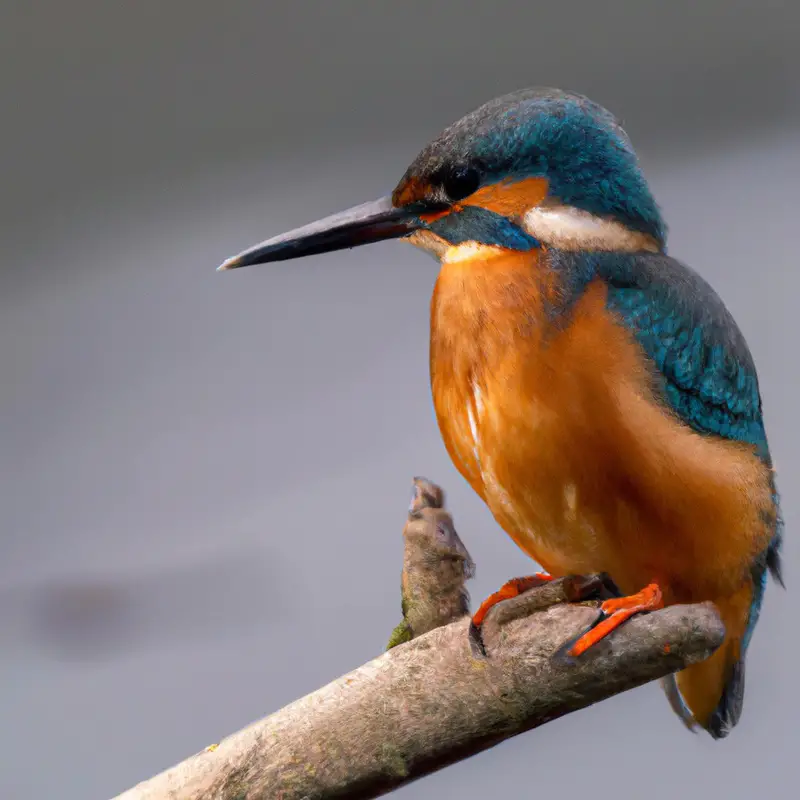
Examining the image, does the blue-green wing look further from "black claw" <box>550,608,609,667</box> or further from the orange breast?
"black claw" <box>550,608,609,667</box>

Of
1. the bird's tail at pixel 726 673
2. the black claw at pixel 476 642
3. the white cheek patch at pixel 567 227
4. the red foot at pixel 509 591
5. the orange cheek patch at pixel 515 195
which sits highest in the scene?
the orange cheek patch at pixel 515 195

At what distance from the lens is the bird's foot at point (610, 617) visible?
0.69 meters

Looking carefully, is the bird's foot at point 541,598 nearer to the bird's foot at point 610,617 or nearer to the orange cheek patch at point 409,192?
the bird's foot at point 610,617

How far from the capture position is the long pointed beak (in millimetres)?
793

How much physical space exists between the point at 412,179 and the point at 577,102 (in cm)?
14

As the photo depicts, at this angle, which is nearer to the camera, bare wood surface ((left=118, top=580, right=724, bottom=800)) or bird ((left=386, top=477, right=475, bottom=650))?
bare wood surface ((left=118, top=580, right=724, bottom=800))

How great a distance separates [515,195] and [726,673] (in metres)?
0.44

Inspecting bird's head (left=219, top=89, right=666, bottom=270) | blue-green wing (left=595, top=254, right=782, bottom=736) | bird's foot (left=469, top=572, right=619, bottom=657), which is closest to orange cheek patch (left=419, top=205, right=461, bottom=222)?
bird's head (left=219, top=89, right=666, bottom=270)

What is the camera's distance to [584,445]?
0.71m

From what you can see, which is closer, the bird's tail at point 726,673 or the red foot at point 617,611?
the red foot at point 617,611

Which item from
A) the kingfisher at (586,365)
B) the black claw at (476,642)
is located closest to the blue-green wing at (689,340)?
the kingfisher at (586,365)

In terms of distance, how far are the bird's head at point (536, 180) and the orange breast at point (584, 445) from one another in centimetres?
3

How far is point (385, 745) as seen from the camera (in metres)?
0.73

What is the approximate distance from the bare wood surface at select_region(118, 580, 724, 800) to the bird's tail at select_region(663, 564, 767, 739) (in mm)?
126
